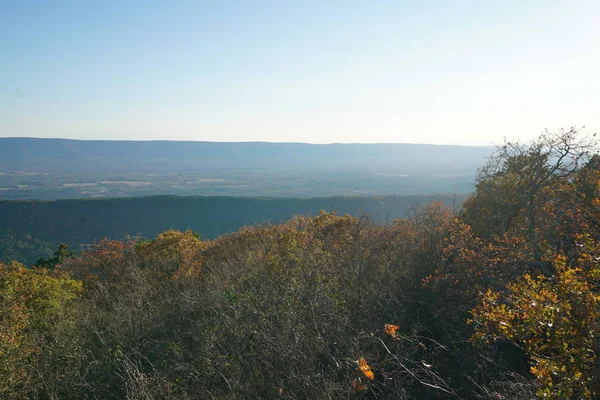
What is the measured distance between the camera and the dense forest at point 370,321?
4711 millimetres

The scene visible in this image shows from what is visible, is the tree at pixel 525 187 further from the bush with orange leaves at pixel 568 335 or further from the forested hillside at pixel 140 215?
the forested hillside at pixel 140 215

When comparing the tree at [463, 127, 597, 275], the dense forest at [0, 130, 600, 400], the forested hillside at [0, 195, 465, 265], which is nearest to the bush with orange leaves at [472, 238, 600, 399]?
the dense forest at [0, 130, 600, 400]

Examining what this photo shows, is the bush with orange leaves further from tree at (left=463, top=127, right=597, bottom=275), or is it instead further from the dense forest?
tree at (left=463, top=127, right=597, bottom=275)

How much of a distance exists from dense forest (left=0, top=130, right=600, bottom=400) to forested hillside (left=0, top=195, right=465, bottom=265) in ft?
133

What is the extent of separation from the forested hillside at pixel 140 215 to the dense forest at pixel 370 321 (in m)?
40.6

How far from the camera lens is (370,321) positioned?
26.6ft

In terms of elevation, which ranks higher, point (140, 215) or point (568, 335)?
point (568, 335)

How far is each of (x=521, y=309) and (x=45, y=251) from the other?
57938 mm

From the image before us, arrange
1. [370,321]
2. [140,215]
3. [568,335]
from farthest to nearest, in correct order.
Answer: [140,215] → [370,321] → [568,335]

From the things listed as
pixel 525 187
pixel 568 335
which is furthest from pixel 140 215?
pixel 568 335

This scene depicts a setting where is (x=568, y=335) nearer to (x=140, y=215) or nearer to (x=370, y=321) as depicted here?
(x=370, y=321)

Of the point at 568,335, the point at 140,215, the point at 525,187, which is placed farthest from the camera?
the point at 140,215

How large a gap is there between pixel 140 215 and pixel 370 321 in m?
66.1

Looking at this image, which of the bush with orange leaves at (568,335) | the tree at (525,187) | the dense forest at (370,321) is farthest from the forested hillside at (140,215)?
the bush with orange leaves at (568,335)
